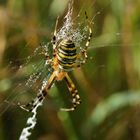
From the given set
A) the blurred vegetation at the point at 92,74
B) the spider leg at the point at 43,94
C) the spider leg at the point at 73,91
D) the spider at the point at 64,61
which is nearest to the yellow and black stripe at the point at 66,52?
the spider at the point at 64,61

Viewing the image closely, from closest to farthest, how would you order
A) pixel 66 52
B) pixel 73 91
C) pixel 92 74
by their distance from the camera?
pixel 66 52 < pixel 73 91 < pixel 92 74

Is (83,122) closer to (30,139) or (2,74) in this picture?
(30,139)

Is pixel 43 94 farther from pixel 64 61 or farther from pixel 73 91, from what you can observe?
pixel 64 61

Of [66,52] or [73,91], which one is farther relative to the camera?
[73,91]

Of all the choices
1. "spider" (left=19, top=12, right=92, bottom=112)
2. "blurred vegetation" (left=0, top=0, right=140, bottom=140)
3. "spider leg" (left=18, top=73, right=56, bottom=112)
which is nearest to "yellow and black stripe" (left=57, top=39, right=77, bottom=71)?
"spider" (left=19, top=12, right=92, bottom=112)

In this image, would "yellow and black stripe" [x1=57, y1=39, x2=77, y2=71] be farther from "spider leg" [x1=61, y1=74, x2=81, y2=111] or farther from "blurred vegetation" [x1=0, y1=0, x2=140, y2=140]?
"blurred vegetation" [x1=0, y1=0, x2=140, y2=140]

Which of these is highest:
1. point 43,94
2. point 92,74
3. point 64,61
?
point 64,61

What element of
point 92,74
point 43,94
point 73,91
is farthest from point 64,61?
point 92,74

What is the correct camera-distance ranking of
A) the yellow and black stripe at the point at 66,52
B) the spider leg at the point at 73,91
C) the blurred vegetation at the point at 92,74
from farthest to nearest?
the blurred vegetation at the point at 92,74
the spider leg at the point at 73,91
the yellow and black stripe at the point at 66,52

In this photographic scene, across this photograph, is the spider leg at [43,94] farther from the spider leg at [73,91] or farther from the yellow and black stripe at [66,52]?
the yellow and black stripe at [66,52]
